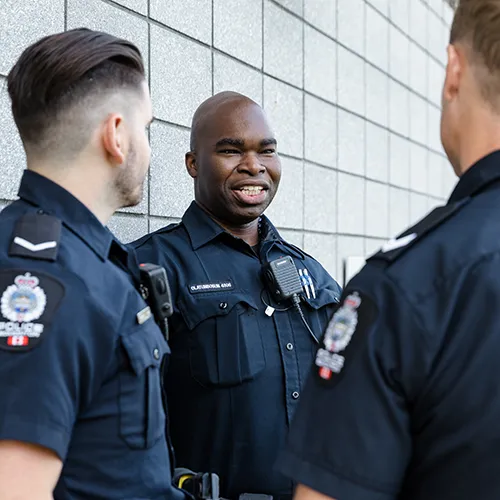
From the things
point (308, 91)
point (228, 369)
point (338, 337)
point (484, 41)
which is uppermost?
point (308, 91)

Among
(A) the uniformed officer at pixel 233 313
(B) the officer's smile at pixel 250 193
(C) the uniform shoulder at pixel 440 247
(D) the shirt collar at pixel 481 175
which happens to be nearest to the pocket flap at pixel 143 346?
(C) the uniform shoulder at pixel 440 247

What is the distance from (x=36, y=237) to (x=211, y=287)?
3.46ft

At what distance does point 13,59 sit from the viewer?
2588 millimetres

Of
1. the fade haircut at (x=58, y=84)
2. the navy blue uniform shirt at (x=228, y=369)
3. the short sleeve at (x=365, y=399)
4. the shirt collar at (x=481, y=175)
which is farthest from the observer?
the navy blue uniform shirt at (x=228, y=369)

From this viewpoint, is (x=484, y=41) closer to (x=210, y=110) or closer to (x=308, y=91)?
(x=210, y=110)

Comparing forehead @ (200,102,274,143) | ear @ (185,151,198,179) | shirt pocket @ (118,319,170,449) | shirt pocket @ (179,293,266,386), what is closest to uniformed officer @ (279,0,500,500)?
shirt pocket @ (118,319,170,449)

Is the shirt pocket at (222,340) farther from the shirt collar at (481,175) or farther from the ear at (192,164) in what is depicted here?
the shirt collar at (481,175)

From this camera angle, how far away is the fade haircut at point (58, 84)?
154 centimetres

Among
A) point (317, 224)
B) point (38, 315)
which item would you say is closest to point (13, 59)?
point (38, 315)

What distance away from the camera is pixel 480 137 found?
52.0 inches

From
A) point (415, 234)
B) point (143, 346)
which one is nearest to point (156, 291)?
point (143, 346)

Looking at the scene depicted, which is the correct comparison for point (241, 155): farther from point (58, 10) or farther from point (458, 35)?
point (458, 35)

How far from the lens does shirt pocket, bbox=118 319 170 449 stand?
151 cm

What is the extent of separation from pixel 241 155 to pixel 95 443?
54.4 inches
